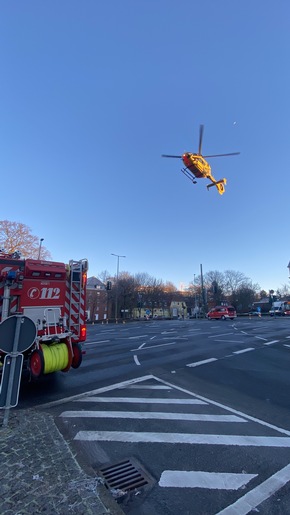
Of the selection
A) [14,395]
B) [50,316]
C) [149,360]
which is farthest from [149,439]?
[149,360]

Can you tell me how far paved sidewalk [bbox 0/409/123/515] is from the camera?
9.18ft

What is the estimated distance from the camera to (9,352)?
458 centimetres

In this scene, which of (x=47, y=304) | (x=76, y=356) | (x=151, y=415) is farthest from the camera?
(x=76, y=356)

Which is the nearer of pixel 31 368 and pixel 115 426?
pixel 115 426

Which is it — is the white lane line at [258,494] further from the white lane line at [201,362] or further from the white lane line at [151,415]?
the white lane line at [201,362]

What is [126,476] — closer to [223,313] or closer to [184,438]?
[184,438]

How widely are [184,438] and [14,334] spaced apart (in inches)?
127

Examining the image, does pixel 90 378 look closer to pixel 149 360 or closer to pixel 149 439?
pixel 149 360

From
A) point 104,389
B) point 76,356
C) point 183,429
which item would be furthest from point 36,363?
point 183,429

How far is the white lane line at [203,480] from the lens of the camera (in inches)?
127

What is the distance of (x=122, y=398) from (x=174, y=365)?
12.7ft

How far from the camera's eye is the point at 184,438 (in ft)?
14.5

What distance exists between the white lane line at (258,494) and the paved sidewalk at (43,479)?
3.86 ft

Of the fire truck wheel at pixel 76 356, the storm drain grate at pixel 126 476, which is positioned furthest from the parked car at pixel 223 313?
the storm drain grate at pixel 126 476
